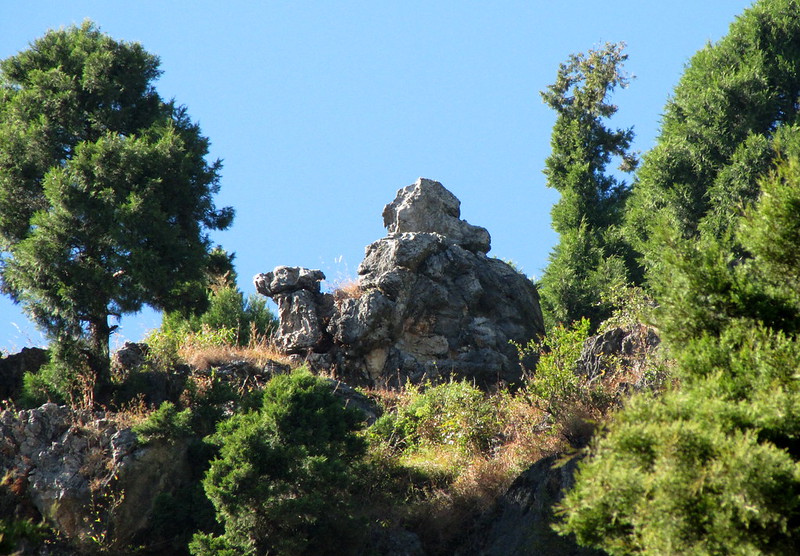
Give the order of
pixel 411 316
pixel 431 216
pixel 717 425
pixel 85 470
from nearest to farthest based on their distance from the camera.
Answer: pixel 717 425 → pixel 85 470 → pixel 411 316 → pixel 431 216

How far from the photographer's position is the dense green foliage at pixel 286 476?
12.2 m

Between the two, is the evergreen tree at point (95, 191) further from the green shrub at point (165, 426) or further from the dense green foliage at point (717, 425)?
the dense green foliage at point (717, 425)

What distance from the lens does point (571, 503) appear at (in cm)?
900

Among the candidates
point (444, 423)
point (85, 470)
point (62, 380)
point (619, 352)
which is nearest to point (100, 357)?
point (62, 380)

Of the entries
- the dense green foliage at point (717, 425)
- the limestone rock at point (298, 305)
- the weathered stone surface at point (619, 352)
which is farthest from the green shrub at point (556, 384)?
the limestone rock at point (298, 305)

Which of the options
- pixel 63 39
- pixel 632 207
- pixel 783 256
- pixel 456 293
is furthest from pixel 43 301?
pixel 632 207

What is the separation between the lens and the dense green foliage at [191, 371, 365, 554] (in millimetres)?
12219

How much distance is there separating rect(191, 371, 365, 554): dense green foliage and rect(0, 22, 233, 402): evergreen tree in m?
4.45

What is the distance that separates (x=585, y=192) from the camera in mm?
28516

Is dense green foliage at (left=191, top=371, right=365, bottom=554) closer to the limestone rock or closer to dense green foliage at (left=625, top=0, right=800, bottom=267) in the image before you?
the limestone rock

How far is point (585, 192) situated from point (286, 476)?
18115 mm

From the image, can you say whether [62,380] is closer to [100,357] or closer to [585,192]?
[100,357]

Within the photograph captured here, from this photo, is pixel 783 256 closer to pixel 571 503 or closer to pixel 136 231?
pixel 571 503

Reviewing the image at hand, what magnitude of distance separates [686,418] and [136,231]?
11000 millimetres
